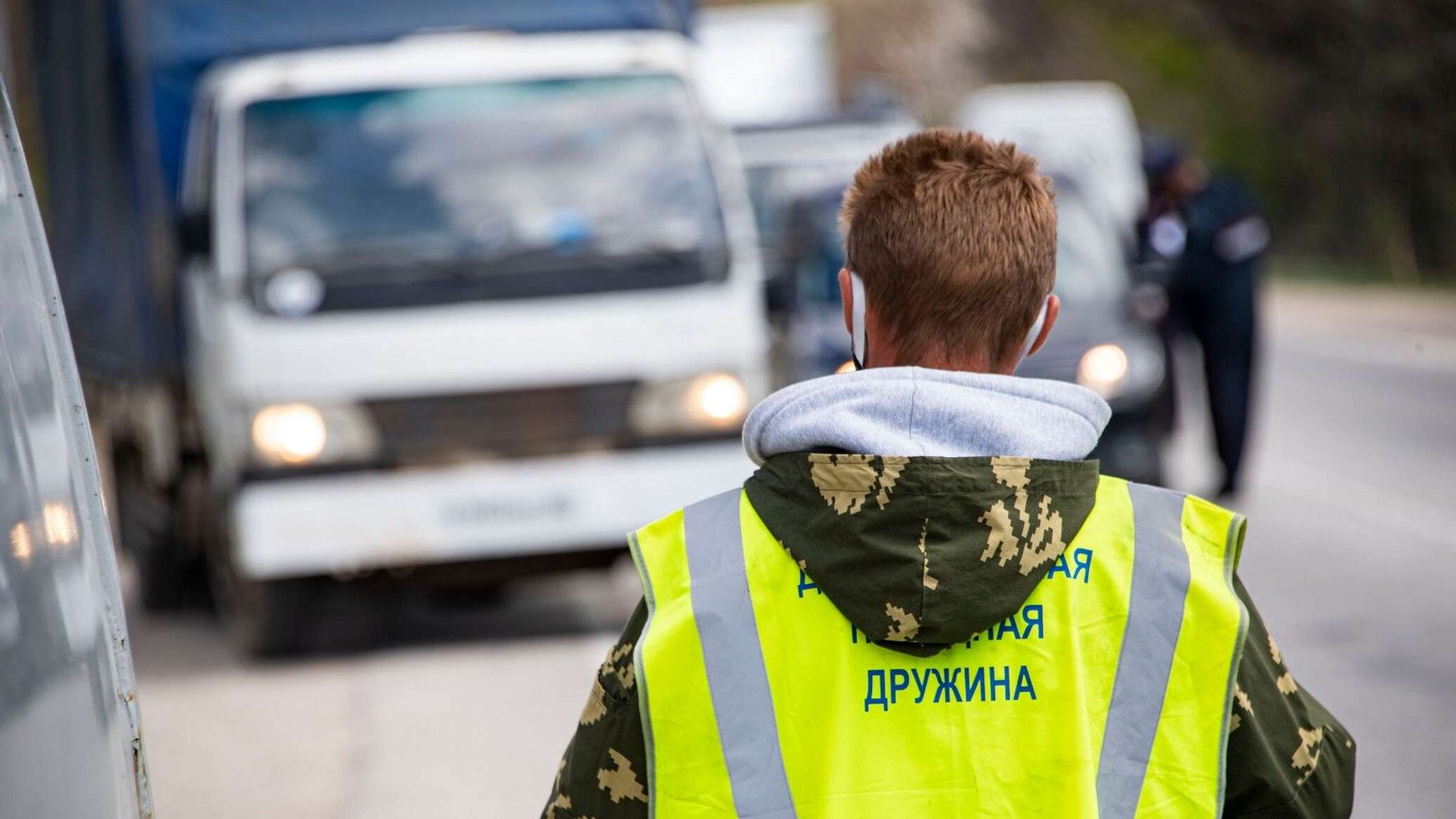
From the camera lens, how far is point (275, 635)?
27.8 feet

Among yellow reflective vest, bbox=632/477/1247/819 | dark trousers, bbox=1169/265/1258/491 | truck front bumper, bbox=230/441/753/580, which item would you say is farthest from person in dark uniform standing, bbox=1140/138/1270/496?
yellow reflective vest, bbox=632/477/1247/819

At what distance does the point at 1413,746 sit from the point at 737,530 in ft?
15.6

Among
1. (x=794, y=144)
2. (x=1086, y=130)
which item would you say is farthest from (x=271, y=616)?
(x=1086, y=130)

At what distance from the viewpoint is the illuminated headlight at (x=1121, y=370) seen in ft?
32.9

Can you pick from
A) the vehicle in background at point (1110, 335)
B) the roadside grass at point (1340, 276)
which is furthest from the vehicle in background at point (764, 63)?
the vehicle in background at point (1110, 335)

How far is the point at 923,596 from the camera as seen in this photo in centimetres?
210

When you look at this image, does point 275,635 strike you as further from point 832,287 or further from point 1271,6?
point 1271,6

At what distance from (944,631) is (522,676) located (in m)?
6.03

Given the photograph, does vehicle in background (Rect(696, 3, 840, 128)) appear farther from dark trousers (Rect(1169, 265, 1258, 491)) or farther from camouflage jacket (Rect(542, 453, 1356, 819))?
camouflage jacket (Rect(542, 453, 1356, 819))

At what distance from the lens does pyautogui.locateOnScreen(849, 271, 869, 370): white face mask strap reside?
89.7 inches

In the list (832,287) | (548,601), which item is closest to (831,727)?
(548,601)

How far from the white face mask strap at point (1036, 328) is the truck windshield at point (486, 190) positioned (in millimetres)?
6054

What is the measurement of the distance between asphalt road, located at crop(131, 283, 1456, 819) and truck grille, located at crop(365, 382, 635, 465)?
826 mm

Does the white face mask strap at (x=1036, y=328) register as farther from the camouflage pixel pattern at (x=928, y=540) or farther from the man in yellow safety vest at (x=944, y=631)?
the camouflage pixel pattern at (x=928, y=540)
